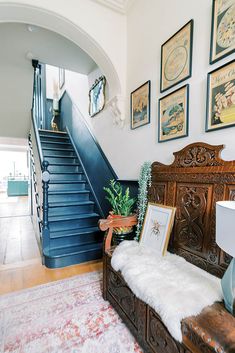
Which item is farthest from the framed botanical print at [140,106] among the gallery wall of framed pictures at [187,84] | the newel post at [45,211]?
the newel post at [45,211]

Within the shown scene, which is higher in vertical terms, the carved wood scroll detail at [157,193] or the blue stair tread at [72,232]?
the carved wood scroll detail at [157,193]

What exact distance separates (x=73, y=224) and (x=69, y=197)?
57cm

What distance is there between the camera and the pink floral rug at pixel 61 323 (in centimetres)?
112

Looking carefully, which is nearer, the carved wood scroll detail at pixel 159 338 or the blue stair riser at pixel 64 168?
the carved wood scroll detail at pixel 159 338

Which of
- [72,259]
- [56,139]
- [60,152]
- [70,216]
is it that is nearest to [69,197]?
[70,216]

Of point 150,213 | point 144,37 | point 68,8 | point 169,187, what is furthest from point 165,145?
point 68,8

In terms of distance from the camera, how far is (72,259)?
2.13 metres

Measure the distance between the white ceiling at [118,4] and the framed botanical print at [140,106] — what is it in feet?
3.17

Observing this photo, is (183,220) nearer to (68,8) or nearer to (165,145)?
(165,145)

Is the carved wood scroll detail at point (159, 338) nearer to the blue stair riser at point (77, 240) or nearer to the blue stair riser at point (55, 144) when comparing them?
the blue stair riser at point (77, 240)

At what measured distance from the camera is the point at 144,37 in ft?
6.08

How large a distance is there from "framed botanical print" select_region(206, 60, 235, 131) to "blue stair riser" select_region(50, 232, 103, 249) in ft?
6.21

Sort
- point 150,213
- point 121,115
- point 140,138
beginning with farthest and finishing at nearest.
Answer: point 121,115 → point 140,138 → point 150,213

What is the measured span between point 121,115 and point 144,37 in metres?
0.79
